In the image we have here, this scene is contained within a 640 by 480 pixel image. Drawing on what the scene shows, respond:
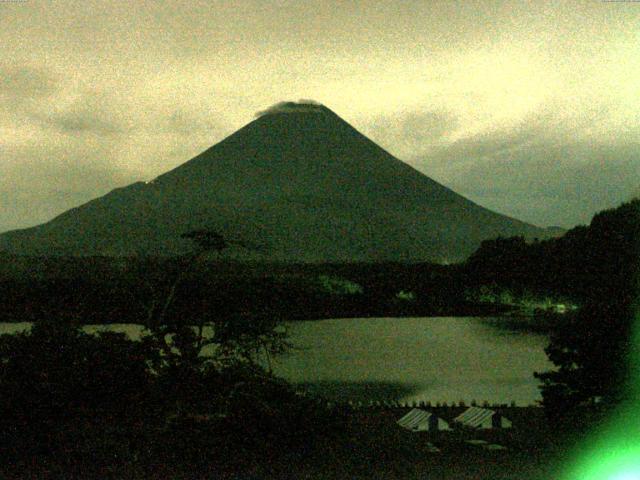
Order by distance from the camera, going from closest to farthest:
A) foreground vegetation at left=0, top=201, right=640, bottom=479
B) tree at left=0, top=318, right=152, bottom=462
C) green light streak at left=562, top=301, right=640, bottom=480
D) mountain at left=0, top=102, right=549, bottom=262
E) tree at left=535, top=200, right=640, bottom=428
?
green light streak at left=562, top=301, right=640, bottom=480
foreground vegetation at left=0, top=201, right=640, bottom=479
tree at left=0, top=318, right=152, bottom=462
tree at left=535, top=200, right=640, bottom=428
mountain at left=0, top=102, right=549, bottom=262

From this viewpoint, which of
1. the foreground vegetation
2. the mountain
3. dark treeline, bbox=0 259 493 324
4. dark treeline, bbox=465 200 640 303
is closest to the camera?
the foreground vegetation

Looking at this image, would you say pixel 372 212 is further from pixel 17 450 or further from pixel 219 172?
pixel 17 450

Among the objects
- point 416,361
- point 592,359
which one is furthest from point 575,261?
point 592,359

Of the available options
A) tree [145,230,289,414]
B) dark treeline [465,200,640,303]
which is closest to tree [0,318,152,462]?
tree [145,230,289,414]

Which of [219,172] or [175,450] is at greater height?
[219,172]

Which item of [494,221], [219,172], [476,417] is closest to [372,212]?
[494,221]

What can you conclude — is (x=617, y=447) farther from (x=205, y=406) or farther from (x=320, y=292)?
(x=320, y=292)

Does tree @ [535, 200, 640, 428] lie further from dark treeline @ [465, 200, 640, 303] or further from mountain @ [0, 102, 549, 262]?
mountain @ [0, 102, 549, 262]

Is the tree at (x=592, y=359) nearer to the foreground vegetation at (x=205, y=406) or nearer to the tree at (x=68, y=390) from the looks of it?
the foreground vegetation at (x=205, y=406)
